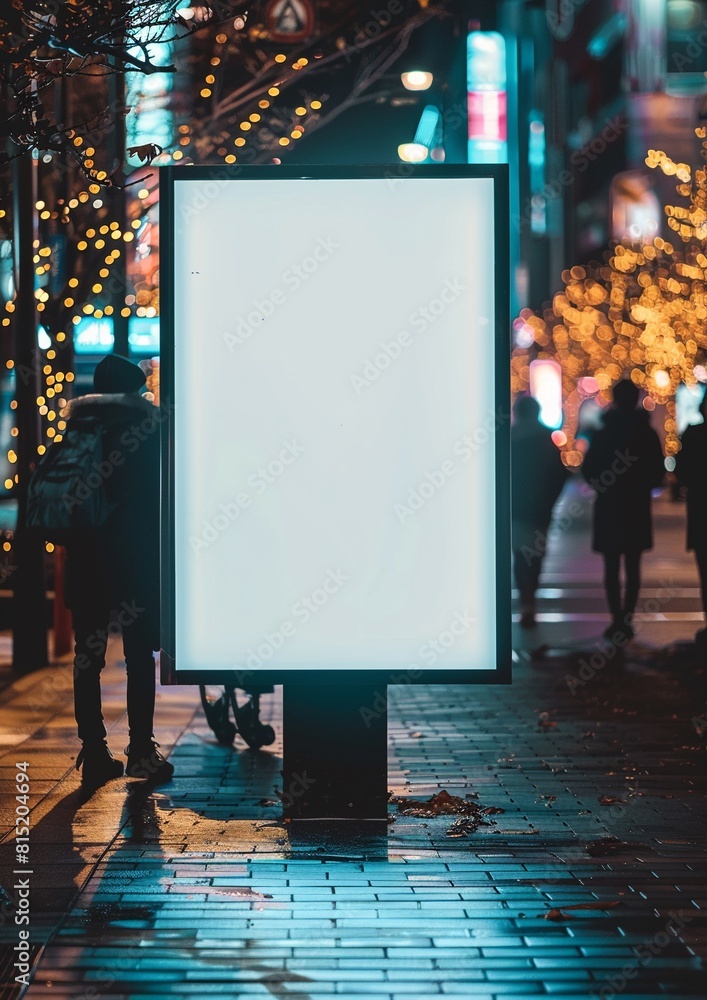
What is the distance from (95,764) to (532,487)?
807 cm

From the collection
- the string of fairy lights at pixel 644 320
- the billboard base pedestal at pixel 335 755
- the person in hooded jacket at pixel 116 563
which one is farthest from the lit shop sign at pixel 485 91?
the billboard base pedestal at pixel 335 755

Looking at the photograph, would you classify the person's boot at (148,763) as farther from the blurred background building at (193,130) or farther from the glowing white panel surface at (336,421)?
the blurred background building at (193,130)

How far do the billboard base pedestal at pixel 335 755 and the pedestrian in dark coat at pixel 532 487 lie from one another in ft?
26.5

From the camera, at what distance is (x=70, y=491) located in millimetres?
7266

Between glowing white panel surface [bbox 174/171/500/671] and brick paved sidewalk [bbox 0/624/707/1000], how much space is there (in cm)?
85

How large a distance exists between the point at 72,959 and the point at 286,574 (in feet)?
6.82

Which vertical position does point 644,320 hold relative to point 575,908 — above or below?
above

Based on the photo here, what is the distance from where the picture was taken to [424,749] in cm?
851

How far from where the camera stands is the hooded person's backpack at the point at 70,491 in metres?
7.28

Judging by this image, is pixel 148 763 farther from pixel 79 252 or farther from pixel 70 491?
pixel 79 252

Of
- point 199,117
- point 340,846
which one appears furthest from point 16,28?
point 199,117

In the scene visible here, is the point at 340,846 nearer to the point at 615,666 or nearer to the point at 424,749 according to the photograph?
the point at 424,749

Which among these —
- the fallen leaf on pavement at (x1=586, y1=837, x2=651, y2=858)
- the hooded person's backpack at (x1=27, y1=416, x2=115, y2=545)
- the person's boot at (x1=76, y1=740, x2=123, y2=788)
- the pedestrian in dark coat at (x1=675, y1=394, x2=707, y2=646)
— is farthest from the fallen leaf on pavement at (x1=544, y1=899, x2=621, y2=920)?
the pedestrian in dark coat at (x1=675, y1=394, x2=707, y2=646)

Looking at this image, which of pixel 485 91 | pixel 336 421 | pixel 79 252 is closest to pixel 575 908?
pixel 336 421
